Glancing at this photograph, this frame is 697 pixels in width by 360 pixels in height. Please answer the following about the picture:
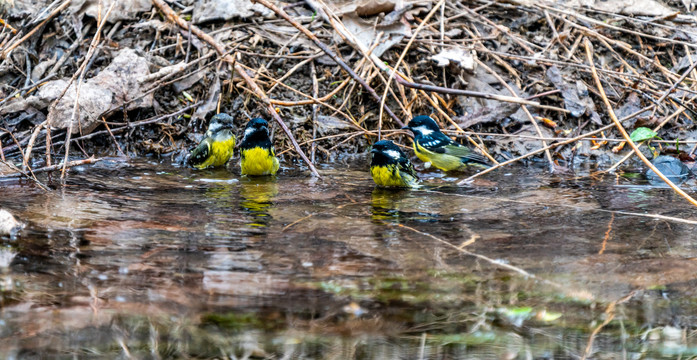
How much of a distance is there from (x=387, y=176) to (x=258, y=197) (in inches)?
49.0

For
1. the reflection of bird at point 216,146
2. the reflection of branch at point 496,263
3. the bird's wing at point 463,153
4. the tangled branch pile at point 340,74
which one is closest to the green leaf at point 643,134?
the tangled branch pile at point 340,74

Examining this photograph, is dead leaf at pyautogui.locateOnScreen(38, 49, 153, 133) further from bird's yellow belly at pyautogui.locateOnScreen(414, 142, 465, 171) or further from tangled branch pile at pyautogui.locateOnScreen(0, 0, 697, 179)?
bird's yellow belly at pyautogui.locateOnScreen(414, 142, 465, 171)

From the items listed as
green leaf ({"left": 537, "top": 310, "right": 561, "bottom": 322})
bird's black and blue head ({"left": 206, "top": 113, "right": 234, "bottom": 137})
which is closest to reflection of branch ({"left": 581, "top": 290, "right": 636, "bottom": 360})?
green leaf ({"left": 537, "top": 310, "right": 561, "bottom": 322})

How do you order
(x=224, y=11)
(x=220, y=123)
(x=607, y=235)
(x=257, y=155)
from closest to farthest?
1. (x=607, y=235)
2. (x=257, y=155)
3. (x=220, y=123)
4. (x=224, y=11)

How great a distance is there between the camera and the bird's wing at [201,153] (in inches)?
263

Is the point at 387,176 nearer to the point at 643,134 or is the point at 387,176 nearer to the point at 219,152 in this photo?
the point at 219,152

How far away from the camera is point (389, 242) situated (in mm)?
4000

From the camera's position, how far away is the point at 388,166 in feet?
19.7

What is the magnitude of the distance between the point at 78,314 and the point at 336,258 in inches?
53.7

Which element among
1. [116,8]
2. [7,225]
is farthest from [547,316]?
[116,8]

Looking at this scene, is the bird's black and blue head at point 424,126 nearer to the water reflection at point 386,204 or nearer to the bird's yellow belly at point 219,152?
the water reflection at point 386,204

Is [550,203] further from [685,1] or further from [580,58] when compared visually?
[685,1]

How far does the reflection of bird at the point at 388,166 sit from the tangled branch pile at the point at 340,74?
1.13 meters

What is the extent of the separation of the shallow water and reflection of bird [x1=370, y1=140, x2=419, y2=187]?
0.74m
